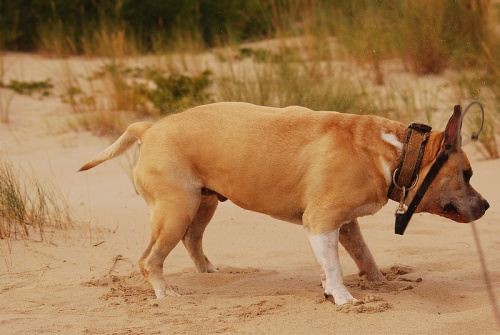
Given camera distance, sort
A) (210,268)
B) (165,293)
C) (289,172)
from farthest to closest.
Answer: (210,268) < (165,293) < (289,172)

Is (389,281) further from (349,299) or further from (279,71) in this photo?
(279,71)

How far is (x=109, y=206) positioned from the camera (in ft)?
26.7

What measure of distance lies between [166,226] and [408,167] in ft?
5.31

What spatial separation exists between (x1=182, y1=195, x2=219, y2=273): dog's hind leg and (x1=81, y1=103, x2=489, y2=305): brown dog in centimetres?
49

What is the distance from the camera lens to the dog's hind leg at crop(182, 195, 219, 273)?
609 cm

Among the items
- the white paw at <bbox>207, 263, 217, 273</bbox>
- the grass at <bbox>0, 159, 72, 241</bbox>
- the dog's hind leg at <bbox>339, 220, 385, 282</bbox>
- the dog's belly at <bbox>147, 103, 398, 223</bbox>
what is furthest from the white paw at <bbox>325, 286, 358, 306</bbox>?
the grass at <bbox>0, 159, 72, 241</bbox>

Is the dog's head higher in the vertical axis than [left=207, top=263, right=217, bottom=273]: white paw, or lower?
higher

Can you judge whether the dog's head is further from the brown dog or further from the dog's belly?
the dog's belly

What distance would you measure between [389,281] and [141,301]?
5.72ft

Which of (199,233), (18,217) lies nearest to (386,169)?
(199,233)

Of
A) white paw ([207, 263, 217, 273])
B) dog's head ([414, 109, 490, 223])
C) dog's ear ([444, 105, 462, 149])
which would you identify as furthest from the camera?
white paw ([207, 263, 217, 273])

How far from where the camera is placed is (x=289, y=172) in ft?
17.1

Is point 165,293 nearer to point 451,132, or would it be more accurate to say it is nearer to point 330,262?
point 330,262

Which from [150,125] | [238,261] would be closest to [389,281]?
[238,261]
